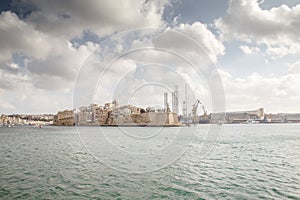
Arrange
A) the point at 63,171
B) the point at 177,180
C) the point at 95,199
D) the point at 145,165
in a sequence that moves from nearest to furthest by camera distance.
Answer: the point at 95,199 → the point at 177,180 → the point at 63,171 → the point at 145,165

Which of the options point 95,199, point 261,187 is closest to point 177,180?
point 261,187

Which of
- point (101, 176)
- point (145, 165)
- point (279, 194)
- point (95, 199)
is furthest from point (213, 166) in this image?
point (95, 199)

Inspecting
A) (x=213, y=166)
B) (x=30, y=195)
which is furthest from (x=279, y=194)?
(x=30, y=195)

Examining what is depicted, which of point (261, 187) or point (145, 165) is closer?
point (261, 187)

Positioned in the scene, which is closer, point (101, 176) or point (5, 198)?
point (5, 198)

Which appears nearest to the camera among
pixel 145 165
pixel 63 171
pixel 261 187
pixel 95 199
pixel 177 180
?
pixel 95 199

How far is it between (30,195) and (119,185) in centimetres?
390

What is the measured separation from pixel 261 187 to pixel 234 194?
81.9 inches

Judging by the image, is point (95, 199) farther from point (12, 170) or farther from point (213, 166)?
point (213, 166)

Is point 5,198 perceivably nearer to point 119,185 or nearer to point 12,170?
point 119,185

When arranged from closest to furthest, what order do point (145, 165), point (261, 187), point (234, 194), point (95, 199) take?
point (95, 199), point (234, 194), point (261, 187), point (145, 165)

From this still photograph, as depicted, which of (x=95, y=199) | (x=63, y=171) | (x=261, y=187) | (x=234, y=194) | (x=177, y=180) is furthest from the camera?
(x=63, y=171)

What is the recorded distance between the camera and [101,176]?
13055 millimetres

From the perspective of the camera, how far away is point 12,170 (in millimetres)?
14945
